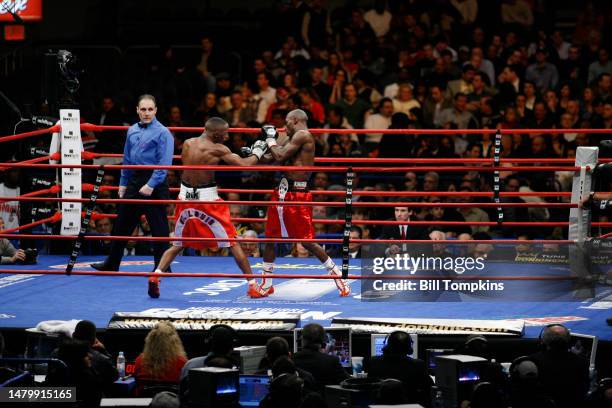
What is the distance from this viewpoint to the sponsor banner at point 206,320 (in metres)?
7.37

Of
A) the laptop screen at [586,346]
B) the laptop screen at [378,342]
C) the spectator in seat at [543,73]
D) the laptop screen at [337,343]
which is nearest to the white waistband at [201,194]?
the laptop screen at [337,343]

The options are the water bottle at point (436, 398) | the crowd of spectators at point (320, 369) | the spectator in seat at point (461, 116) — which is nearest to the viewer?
the crowd of spectators at point (320, 369)

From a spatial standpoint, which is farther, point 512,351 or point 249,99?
point 249,99

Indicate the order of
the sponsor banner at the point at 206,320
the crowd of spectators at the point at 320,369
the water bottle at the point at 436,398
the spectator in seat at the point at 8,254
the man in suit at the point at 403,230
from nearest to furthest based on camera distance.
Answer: the crowd of spectators at the point at 320,369, the water bottle at the point at 436,398, the sponsor banner at the point at 206,320, the man in suit at the point at 403,230, the spectator in seat at the point at 8,254

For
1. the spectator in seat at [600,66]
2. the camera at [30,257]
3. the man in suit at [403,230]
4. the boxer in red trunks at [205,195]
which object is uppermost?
the spectator in seat at [600,66]

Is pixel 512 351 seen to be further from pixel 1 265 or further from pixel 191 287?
pixel 1 265

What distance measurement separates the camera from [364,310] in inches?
317

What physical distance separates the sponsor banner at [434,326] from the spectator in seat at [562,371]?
0.90 m

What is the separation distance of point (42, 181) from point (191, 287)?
70.5 inches

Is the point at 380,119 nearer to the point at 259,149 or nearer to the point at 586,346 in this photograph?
the point at 259,149

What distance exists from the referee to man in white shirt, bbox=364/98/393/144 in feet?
14.1

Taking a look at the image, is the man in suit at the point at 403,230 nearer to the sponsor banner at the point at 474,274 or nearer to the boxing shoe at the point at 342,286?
the boxing shoe at the point at 342,286

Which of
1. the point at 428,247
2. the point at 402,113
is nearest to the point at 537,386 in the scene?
the point at 428,247

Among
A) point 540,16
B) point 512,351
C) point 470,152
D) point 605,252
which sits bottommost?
point 512,351
